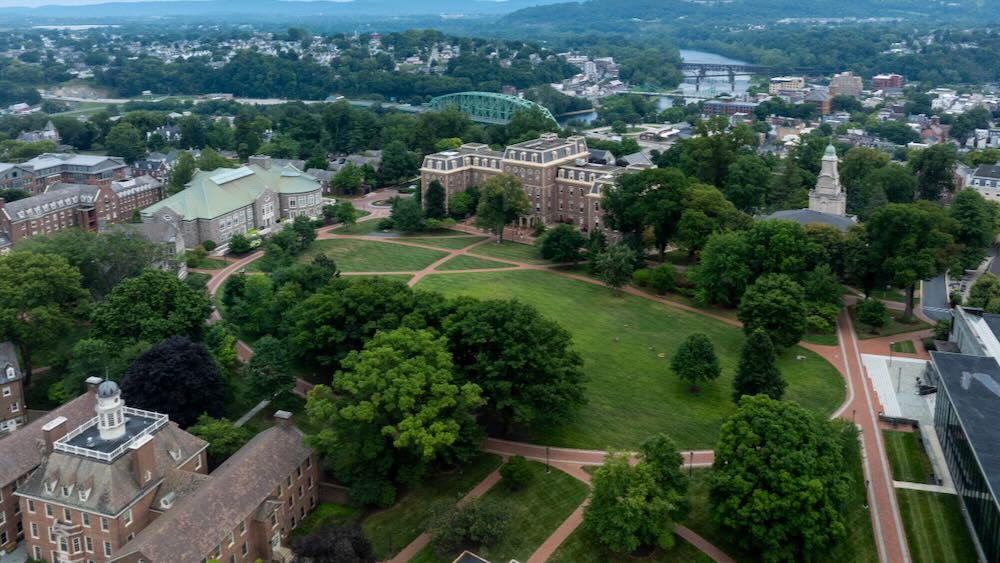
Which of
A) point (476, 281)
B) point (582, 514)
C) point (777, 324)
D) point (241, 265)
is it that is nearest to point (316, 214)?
point (241, 265)

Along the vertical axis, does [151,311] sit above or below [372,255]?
above

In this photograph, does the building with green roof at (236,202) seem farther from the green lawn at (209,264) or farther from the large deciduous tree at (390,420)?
the large deciduous tree at (390,420)

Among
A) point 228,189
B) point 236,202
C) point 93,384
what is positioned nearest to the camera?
point 93,384

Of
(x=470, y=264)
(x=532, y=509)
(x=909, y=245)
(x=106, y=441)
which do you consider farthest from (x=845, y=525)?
(x=470, y=264)

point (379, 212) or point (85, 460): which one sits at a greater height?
point (85, 460)

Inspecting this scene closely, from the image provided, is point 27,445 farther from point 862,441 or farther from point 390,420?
point 862,441

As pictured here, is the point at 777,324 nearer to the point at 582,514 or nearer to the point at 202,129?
the point at 582,514
